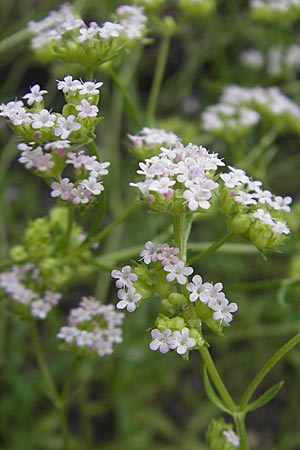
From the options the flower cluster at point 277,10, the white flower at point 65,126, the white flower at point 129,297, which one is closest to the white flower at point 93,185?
the white flower at point 65,126

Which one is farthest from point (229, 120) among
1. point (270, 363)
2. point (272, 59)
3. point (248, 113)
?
point (270, 363)

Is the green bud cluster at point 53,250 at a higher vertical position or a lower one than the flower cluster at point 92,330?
higher

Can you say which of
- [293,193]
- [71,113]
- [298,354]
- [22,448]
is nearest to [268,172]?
[293,193]

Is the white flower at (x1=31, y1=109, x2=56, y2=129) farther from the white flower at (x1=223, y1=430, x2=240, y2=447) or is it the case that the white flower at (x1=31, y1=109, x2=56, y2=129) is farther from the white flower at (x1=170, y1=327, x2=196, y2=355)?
the white flower at (x1=223, y1=430, x2=240, y2=447)

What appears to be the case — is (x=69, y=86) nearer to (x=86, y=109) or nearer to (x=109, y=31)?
(x=86, y=109)

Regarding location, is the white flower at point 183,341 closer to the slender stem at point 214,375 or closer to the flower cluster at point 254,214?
the slender stem at point 214,375

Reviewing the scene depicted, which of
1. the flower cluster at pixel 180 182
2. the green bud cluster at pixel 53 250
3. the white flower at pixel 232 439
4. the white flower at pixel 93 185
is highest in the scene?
the flower cluster at pixel 180 182
